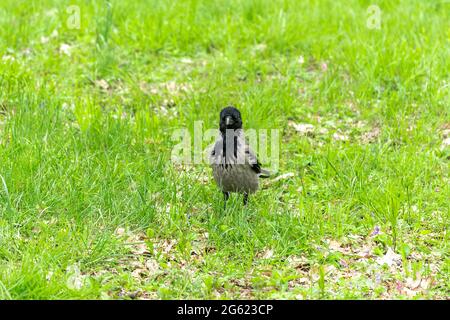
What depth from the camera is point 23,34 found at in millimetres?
9609

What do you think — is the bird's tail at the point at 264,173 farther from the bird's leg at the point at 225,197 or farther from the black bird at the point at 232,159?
the bird's leg at the point at 225,197

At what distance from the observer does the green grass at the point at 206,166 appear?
5574 millimetres

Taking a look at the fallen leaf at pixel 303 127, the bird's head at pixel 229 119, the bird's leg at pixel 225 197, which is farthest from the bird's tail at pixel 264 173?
the fallen leaf at pixel 303 127

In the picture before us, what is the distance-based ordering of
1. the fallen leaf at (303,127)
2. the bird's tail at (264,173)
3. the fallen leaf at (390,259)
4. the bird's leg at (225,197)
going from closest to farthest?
1. the fallen leaf at (390,259)
2. the bird's leg at (225,197)
3. the bird's tail at (264,173)
4. the fallen leaf at (303,127)

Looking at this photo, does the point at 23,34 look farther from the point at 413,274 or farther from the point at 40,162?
the point at 413,274

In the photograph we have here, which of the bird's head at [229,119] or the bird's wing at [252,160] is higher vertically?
the bird's head at [229,119]

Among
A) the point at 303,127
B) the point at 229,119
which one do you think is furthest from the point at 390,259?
the point at 303,127

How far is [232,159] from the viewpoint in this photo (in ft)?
21.6

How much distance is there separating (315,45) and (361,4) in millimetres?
1549

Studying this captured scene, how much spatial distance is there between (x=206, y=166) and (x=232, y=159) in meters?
0.95
